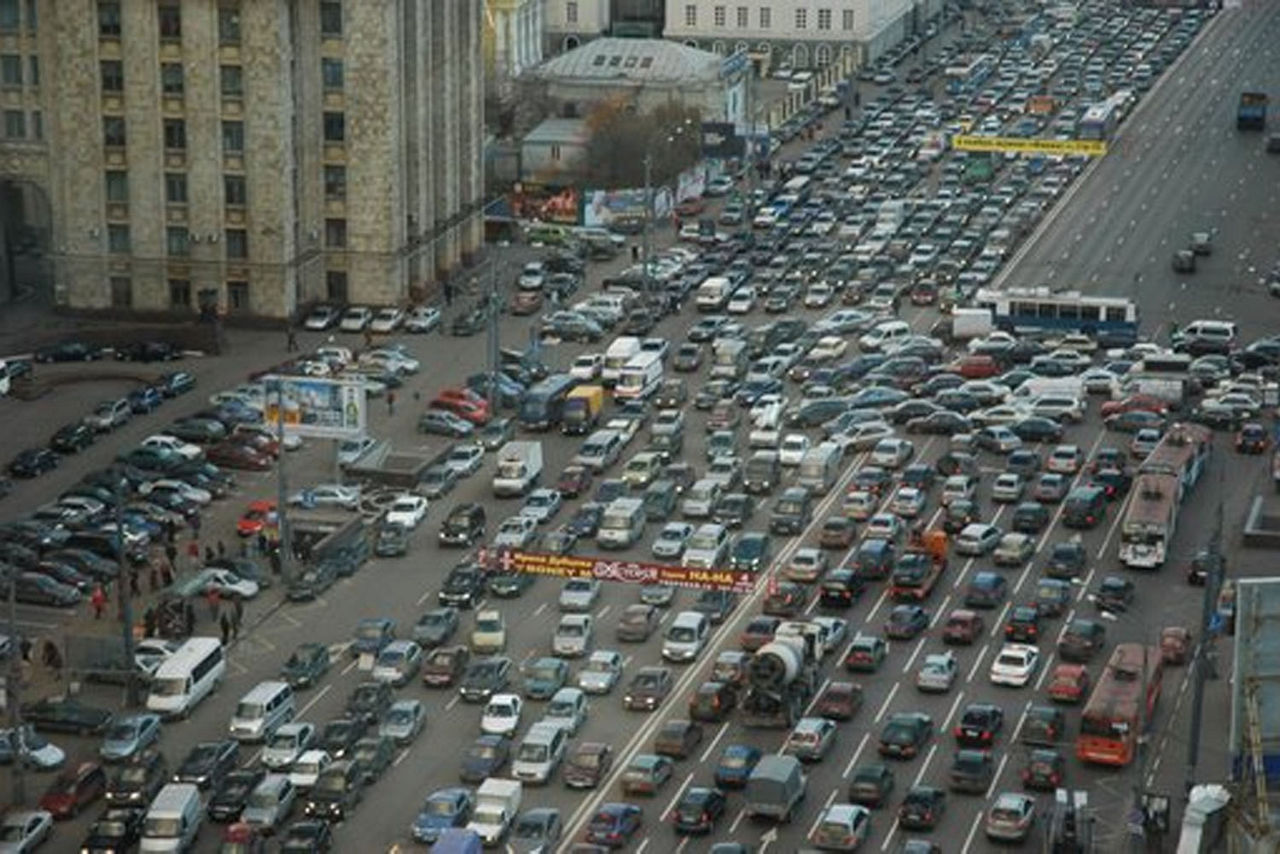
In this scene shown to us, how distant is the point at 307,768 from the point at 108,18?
180ft

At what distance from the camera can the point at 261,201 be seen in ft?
368

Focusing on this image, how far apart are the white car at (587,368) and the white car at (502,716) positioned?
113 feet

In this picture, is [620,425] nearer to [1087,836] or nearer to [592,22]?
[1087,836]

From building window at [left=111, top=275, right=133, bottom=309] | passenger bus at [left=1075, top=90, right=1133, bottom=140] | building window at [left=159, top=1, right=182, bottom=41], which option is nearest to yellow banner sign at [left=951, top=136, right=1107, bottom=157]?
passenger bus at [left=1075, top=90, right=1133, bottom=140]

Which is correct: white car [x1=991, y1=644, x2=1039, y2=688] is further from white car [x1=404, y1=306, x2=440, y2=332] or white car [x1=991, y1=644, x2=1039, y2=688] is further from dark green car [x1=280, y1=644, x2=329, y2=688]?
white car [x1=404, y1=306, x2=440, y2=332]

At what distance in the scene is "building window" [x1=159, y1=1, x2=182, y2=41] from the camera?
11131 centimetres

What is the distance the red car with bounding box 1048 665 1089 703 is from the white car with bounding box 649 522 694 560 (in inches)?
574

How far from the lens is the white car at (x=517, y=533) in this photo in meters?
83.6

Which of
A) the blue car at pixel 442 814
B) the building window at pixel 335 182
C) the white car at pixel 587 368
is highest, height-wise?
the building window at pixel 335 182

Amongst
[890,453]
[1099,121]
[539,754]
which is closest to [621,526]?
[890,453]

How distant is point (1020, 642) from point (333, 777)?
21.3 m

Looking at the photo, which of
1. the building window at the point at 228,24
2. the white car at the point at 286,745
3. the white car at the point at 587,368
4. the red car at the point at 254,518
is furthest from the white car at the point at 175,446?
the white car at the point at 286,745

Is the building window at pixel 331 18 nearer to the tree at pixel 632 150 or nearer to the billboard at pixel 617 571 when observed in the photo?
the tree at pixel 632 150

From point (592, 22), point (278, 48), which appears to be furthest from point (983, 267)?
point (592, 22)
